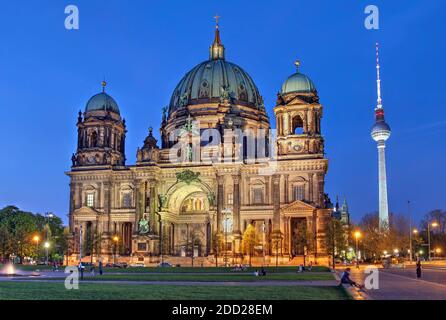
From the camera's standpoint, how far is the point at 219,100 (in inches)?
4449

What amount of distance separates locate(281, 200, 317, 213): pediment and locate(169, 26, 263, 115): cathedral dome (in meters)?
28.3

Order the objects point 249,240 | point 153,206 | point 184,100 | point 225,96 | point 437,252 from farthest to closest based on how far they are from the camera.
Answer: point 437,252 → point 184,100 → point 225,96 → point 153,206 → point 249,240

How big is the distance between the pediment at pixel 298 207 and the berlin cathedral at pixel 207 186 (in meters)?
0.16

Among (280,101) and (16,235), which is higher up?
(280,101)

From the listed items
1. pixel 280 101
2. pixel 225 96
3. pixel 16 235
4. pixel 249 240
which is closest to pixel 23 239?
pixel 16 235

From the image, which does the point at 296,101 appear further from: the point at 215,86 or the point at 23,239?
the point at 23,239

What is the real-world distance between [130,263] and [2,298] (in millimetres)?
70386

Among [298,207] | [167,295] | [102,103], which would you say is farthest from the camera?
[102,103]

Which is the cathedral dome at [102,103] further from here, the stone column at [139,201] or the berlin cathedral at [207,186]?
the stone column at [139,201]

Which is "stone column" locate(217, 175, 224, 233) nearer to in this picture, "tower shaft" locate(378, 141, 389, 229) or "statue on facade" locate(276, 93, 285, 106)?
"statue on facade" locate(276, 93, 285, 106)

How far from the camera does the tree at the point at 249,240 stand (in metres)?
90.1

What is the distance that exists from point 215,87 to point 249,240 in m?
37.0

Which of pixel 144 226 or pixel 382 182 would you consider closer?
pixel 144 226

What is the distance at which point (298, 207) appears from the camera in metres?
92.3
